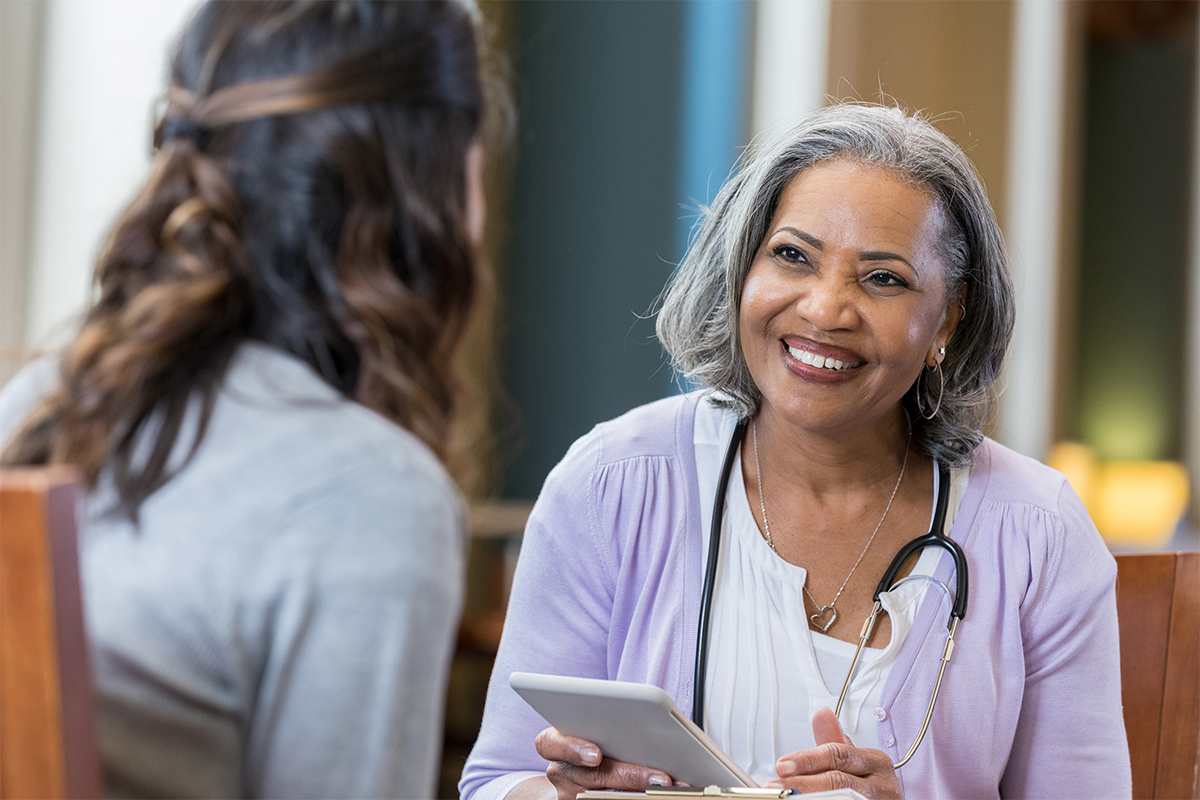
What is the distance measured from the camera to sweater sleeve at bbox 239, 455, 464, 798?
889 millimetres

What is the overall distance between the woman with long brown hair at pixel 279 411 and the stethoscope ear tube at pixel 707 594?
18.2 inches

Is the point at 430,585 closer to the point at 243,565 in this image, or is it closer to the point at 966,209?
the point at 243,565

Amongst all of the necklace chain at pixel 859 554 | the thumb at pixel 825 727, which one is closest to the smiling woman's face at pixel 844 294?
the necklace chain at pixel 859 554

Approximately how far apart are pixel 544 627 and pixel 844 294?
547mm

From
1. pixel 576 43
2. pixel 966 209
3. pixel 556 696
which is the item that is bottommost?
pixel 556 696

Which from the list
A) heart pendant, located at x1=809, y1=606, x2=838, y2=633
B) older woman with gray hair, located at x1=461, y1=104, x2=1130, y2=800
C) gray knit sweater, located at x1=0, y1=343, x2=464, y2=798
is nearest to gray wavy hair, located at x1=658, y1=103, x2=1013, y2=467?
older woman with gray hair, located at x1=461, y1=104, x2=1130, y2=800

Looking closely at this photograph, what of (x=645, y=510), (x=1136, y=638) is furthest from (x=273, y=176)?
(x=1136, y=638)

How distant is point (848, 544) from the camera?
1.46 m

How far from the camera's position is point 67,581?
794 millimetres

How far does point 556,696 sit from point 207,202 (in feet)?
1.82

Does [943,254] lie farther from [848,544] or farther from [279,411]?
[279,411]

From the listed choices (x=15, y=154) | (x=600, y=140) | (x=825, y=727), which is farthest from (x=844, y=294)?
(x=15, y=154)

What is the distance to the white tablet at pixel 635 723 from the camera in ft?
3.48

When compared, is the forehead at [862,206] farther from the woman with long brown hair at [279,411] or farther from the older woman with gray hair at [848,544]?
the woman with long brown hair at [279,411]
